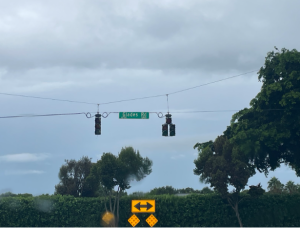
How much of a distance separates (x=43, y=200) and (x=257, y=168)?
25726 millimetres

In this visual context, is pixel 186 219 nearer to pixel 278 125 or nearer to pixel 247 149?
pixel 247 149

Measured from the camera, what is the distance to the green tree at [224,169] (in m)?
42.3

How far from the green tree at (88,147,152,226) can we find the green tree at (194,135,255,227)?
399 inches

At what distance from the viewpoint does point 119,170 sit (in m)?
50.8

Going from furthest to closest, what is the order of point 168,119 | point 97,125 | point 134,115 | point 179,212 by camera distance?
point 179,212 → point 134,115 → point 168,119 → point 97,125

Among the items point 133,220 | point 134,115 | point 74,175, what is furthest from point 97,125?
point 74,175

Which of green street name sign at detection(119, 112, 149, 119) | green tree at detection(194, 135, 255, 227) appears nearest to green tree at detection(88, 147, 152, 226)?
green tree at detection(194, 135, 255, 227)

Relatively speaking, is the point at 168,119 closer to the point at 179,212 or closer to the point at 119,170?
the point at 179,212

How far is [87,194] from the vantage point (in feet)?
200

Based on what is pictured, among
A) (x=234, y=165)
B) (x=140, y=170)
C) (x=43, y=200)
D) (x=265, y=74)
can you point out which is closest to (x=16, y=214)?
(x=43, y=200)

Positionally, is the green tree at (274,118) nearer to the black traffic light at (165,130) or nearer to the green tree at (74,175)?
the black traffic light at (165,130)

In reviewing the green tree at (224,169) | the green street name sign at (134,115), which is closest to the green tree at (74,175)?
the green tree at (224,169)

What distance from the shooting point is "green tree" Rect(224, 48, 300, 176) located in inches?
1582

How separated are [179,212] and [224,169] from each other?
301 inches
